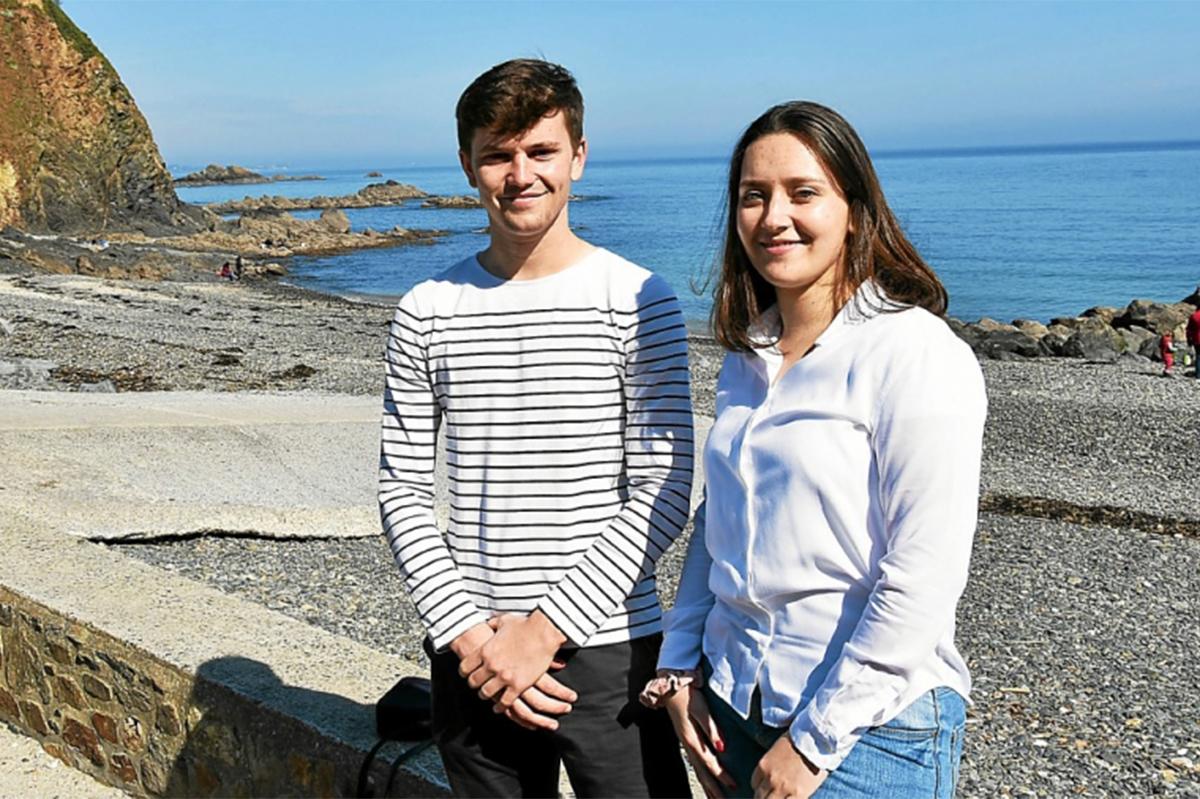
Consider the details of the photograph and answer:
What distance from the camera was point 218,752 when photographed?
3734mm

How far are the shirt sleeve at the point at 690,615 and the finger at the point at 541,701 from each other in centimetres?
27

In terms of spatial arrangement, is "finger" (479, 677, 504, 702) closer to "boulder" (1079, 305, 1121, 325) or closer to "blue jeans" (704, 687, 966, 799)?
"blue jeans" (704, 687, 966, 799)

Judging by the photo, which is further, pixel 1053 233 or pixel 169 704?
pixel 1053 233

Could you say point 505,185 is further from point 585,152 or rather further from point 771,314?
point 771,314

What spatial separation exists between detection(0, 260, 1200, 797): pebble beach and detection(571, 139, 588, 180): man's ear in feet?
10.6

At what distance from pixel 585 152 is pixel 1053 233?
69717mm

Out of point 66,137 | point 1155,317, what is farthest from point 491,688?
point 66,137

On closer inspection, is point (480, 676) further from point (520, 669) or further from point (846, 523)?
point (846, 523)

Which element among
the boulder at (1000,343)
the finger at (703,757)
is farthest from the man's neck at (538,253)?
the boulder at (1000,343)

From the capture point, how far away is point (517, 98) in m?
2.36

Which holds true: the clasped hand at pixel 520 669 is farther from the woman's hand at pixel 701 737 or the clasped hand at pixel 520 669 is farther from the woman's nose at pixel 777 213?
the woman's nose at pixel 777 213

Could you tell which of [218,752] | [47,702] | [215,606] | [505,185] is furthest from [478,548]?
[47,702]

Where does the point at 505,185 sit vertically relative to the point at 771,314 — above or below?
above

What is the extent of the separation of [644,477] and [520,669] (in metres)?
0.43
